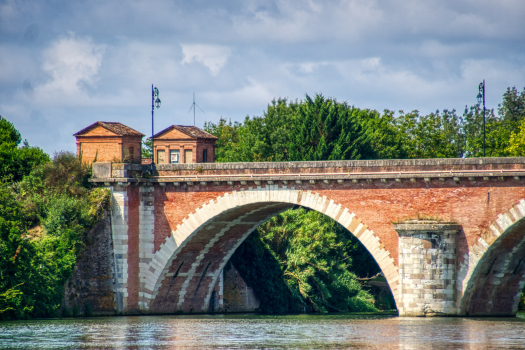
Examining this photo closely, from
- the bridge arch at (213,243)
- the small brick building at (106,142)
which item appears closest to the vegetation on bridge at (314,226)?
the bridge arch at (213,243)

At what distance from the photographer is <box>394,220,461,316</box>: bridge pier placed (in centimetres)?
3216

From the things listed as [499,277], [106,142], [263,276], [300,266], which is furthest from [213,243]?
[499,277]

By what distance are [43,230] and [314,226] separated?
1463 centimetres

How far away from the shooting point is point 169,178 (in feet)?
123

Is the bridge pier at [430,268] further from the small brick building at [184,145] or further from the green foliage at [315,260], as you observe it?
the small brick building at [184,145]

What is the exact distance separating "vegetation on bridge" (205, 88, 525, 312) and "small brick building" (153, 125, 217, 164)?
12.0 feet

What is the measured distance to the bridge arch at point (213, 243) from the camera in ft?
112

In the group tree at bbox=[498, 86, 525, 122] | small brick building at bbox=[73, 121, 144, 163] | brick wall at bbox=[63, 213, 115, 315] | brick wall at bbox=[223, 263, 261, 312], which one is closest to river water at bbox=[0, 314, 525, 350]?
brick wall at bbox=[63, 213, 115, 315]

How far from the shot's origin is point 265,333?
94.8ft

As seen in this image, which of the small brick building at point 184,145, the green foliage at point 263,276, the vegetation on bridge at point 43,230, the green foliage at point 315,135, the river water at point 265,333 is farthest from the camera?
the small brick building at point 184,145

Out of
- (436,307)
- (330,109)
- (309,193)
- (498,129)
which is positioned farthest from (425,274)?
(498,129)

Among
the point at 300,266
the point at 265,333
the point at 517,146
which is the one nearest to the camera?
the point at 265,333

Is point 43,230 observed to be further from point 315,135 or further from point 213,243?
point 315,135

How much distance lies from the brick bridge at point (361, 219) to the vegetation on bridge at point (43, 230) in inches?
51.0
